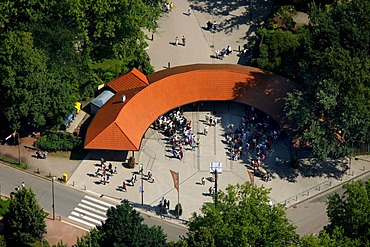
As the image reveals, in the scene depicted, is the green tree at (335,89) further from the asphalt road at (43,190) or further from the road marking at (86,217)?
the asphalt road at (43,190)

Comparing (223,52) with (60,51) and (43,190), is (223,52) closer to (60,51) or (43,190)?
(60,51)

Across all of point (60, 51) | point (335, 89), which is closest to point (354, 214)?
point (335, 89)

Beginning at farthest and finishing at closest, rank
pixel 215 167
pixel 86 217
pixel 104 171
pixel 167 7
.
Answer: pixel 167 7, pixel 104 171, pixel 86 217, pixel 215 167

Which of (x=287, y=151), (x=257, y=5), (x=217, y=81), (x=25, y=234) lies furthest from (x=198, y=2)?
(x=25, y=234)

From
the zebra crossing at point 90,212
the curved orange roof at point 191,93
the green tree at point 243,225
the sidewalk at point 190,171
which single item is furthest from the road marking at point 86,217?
the green tree at point 243,225

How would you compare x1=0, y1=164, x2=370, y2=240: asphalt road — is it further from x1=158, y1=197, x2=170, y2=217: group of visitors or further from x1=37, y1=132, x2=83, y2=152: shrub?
x1=37, y1=132, x2=83, y2=152: shrub
